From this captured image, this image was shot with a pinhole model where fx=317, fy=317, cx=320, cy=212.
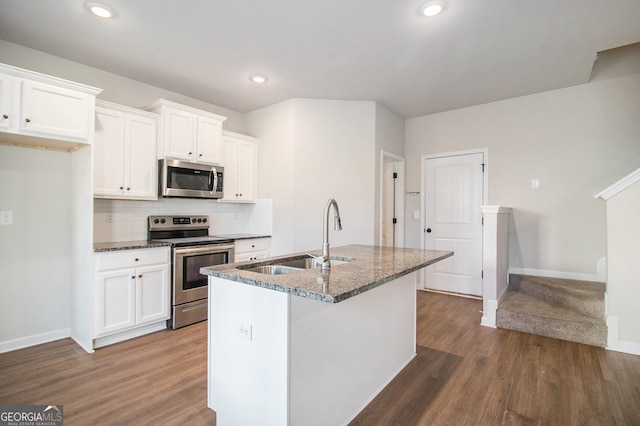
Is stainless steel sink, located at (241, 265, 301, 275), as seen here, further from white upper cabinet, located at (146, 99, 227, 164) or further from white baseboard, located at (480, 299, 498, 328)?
white baseboard, located at (480, 299, 498, 328)

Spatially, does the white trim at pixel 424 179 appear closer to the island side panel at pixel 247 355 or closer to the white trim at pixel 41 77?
the island side panel at pixel 247 355

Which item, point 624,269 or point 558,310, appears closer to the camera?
A: point 624,269

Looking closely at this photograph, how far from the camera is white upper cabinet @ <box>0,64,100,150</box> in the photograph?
2350 mm

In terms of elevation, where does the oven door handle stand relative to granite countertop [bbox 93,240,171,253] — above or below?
below

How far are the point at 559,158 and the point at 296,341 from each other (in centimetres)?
409

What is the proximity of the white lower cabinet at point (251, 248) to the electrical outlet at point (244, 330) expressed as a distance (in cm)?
225

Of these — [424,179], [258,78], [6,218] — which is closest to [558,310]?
[424,179]

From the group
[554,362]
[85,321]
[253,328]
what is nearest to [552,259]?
[554,362]

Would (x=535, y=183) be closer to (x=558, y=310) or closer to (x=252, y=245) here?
(x=558, y=310)

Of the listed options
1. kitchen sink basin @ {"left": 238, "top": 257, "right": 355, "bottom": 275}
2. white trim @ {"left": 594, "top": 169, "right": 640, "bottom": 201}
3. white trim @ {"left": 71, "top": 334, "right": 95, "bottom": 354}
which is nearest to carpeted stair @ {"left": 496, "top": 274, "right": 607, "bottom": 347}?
white trim @ {"left": 594, "top": 169, "right": 640, "bottom": 201}

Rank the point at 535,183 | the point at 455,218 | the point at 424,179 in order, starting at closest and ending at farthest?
the point at 535,183
the point at 455,218
the point at 424,179

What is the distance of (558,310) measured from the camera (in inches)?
130

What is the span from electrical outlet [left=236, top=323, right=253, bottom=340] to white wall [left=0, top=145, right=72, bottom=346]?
2.49m

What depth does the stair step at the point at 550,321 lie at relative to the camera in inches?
115
